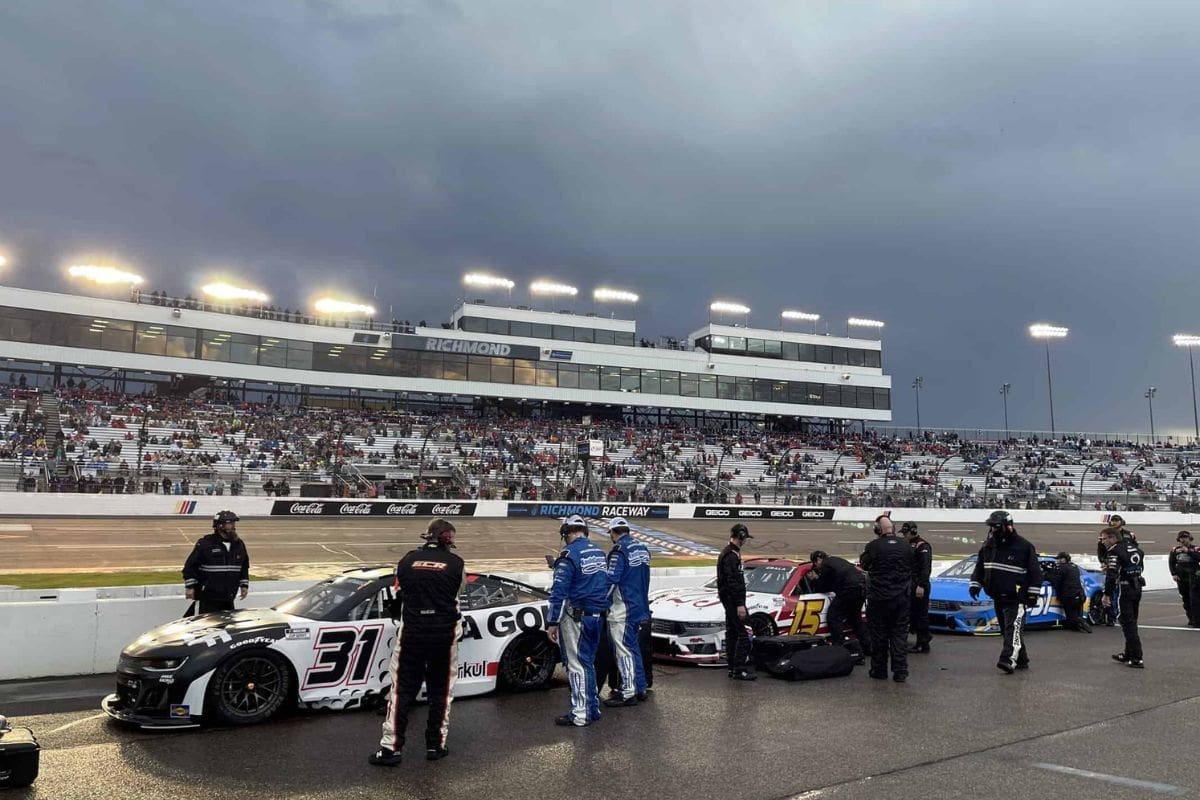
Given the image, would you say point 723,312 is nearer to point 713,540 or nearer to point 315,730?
point 713,540

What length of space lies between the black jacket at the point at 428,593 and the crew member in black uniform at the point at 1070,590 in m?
11.2

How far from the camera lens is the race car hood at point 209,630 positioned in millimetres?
6609

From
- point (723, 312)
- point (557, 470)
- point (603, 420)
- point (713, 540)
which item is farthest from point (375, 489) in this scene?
point (723, 312)

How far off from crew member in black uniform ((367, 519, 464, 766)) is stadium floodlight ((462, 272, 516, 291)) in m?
53.8

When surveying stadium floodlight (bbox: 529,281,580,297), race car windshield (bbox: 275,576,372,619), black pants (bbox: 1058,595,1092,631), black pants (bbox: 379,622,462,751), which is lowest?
black pants (bbox: 1058,595,1092,631)

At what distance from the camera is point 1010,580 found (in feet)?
30.9

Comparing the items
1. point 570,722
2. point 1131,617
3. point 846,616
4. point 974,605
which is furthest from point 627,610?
point 974,605

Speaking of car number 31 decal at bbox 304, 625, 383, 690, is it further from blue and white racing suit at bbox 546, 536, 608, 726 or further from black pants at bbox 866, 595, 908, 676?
black pants at bbox 866, 595, 908, 676

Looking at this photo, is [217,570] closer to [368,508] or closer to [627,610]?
[627,610]

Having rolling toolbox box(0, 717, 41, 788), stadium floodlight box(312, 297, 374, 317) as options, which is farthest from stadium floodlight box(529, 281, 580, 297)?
rolling toolbox box(0, 717, 41, 788)

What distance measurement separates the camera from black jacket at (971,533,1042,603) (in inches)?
370

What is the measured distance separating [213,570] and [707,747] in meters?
5.65

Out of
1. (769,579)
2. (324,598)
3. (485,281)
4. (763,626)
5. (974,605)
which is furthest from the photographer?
(485,281)

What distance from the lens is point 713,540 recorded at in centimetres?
3209
